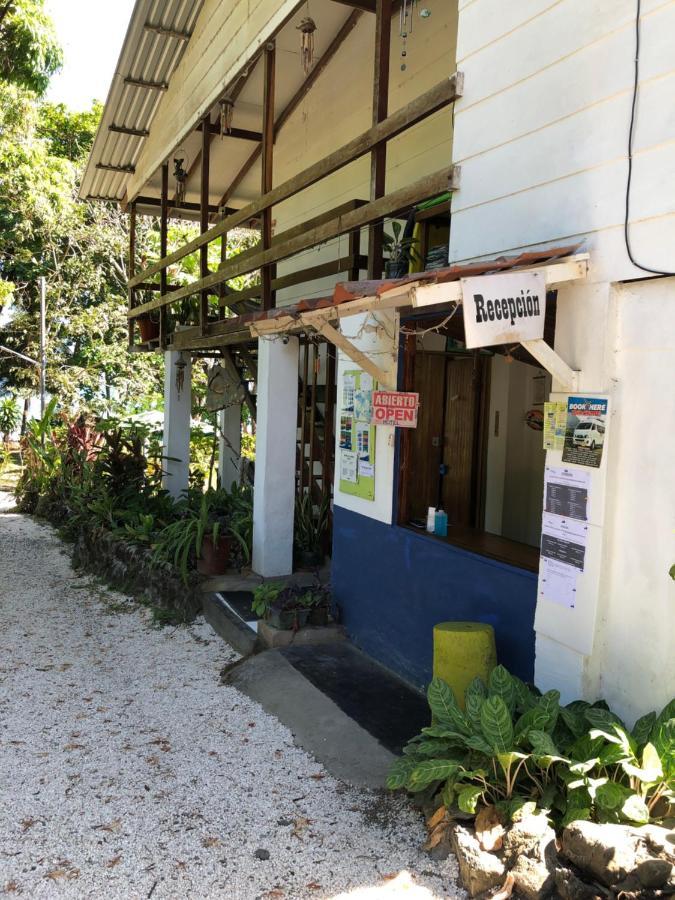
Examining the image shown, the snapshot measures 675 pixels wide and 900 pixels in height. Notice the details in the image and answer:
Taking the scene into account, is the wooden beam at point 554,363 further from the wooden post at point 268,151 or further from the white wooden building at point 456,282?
the wooden post at point 268,151

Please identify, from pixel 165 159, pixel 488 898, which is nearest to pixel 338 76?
pixel 165 159

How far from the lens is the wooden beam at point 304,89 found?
7923 mm

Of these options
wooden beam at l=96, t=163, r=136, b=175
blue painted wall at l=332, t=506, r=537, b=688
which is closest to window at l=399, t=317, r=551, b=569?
blue painted wall at l=332, t=506, r=537, b=688

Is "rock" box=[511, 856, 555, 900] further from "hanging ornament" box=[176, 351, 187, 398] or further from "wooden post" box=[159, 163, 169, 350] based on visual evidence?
"hanging ornament" box=[176, 351, 187, 398]

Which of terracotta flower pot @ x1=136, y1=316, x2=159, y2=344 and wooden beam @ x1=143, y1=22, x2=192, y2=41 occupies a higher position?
wooden beam @ x1=143, y1=22, x2=192, y2=41

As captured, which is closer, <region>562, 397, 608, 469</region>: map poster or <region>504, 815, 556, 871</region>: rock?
<region>504, 815, 556, 871</region>: rock

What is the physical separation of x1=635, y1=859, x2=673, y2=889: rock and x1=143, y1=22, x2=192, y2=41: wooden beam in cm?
943

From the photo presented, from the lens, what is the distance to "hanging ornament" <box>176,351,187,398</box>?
11234 mm

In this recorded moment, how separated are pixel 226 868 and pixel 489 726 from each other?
1.40 meters

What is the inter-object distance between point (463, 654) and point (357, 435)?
7.77ft

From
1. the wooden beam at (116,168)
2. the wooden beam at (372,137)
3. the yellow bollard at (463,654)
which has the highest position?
the wooden beam at (116,168)

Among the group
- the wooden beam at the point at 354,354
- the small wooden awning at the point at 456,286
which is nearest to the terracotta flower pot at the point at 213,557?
the wooden beam at the point at 354,354

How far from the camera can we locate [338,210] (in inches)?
256

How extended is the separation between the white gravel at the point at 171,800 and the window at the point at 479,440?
2.57m
